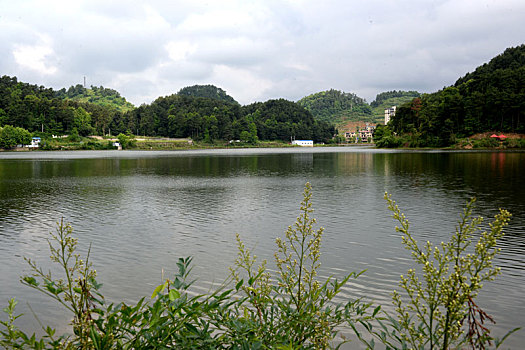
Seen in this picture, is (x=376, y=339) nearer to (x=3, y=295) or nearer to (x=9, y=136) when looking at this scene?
(x=3, y=295)

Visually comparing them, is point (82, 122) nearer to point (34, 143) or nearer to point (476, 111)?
point (34, 143)

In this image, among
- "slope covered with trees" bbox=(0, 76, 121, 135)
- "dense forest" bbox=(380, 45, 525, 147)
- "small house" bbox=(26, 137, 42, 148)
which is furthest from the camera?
"slope covered with trees" bbox=(0, 76, 121, 135)

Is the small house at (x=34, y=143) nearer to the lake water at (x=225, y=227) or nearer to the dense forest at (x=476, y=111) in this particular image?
the dense forest at (x=476, y=111)

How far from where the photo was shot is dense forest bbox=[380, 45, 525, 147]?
10069cm

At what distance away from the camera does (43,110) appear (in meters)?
170

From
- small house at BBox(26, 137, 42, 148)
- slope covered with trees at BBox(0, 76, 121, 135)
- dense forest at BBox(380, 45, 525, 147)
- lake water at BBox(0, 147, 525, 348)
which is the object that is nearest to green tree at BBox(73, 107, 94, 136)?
slope covered with trees at BBox(0, 76, 121, 135)

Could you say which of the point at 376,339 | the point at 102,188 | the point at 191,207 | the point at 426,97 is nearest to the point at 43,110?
the point at 426,97

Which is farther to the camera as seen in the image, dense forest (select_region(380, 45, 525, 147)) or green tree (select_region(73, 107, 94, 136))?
green tree (select_region(73, 107, 94, 136))

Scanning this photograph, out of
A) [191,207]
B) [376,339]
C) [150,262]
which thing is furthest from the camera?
[191,207]

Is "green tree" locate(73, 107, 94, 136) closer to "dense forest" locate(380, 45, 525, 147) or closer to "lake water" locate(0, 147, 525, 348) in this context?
"dense forest" locate(380, 45, 525, 147)

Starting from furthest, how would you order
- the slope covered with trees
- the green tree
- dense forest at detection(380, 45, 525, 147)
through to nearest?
1. the green tree
2. the slope covered with trees
3. dense forest at detection(380, 45, 525, 147)

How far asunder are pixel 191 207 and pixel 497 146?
95621 mm

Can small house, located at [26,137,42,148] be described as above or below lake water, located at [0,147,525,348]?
above

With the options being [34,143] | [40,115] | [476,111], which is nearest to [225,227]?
[476,111]
